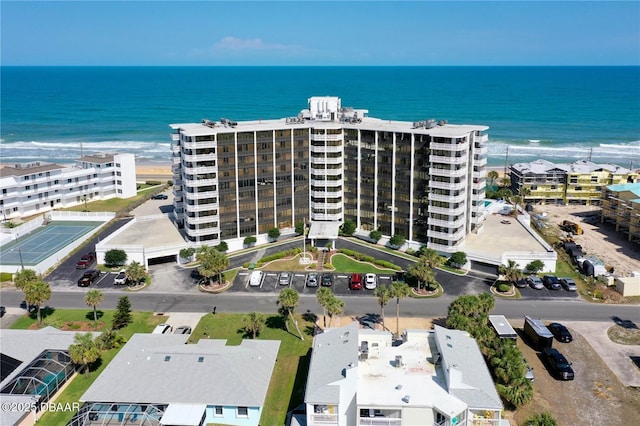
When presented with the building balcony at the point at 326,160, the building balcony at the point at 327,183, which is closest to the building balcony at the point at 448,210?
the building balcony at the point at 327,183

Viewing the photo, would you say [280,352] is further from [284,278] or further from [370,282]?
[370,282]

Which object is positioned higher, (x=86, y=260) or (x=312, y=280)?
(x=86, y=260)

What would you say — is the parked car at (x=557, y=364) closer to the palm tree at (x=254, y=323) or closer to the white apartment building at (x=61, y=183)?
the palm tree at (x=254, y=323)

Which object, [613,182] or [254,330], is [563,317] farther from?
[613,182]

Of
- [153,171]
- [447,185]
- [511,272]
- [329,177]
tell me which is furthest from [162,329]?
[153,171]

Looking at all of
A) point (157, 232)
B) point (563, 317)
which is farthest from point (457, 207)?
point (157, 232)

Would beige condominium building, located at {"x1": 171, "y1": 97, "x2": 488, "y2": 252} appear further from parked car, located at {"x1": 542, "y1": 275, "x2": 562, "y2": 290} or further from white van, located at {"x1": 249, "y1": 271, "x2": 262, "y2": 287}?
parked car, located at {"x1": 542, "y1": 275, "x2": 562, "y2": 290}
